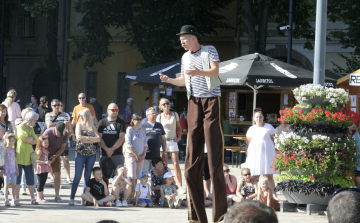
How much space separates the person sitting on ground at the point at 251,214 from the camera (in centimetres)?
219

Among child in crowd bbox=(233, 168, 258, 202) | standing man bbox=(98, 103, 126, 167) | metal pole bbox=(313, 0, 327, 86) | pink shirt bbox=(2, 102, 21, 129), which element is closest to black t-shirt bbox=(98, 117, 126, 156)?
standing man bbox=(98, 103, 126, 167)

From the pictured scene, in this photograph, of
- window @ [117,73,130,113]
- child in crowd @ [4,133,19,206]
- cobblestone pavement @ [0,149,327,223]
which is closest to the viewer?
cobblestone pavement @ [0,149,327,223]

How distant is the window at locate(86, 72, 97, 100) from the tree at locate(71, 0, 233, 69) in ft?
14.6

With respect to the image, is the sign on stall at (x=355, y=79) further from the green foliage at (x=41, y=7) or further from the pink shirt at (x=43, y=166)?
the green foliage at (x=41, y=7)

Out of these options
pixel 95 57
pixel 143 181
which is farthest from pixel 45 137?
pixel 95 57

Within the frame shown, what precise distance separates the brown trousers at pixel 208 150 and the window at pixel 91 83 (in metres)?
24.3

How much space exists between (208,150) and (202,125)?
10.2 inches

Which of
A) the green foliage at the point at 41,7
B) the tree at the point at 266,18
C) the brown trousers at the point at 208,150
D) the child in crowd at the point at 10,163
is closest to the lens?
the brown trousers at the point at 208,150

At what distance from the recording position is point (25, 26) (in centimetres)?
3109

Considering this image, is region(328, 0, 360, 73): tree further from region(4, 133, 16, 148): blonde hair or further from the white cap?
region(4, 133, 16, 148): blonde hair

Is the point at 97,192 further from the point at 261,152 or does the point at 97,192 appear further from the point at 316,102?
the point at 316,102

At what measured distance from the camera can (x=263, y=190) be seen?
891 centimetres

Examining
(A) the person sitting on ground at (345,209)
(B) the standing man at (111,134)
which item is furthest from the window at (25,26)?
(A) the person sitting on ground at (345,209)

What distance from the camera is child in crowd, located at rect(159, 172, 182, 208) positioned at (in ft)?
30.1
